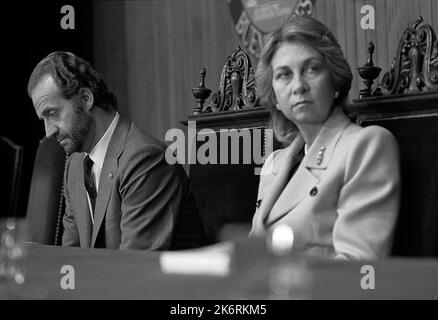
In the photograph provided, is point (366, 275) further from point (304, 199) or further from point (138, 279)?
point (304, 199)

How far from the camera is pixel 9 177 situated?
3.08 m

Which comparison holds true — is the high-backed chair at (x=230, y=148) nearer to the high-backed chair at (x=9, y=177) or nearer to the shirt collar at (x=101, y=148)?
the shirt collar at (x=101, y=148)

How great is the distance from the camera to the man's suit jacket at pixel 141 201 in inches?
92.1

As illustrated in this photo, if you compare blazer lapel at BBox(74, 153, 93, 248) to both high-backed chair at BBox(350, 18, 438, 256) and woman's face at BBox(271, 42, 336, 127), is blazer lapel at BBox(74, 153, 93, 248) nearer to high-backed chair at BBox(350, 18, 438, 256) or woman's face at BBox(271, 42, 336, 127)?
woman's face at BBox(271, 42, 336, 127)

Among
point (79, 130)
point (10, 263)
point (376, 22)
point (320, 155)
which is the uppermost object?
point (376, 22)

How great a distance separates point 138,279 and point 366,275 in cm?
35

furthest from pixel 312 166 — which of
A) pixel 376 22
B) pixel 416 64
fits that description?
pixel 376 22

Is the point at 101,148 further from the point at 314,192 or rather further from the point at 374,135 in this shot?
the point at 374,135

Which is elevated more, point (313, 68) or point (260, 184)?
point (313, 68)

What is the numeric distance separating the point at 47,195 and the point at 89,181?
36.6 inches

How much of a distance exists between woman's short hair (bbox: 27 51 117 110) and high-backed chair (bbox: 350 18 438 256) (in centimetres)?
92

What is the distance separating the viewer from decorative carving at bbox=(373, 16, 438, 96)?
6.88ft

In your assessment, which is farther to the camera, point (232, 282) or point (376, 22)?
point (376, 22)
